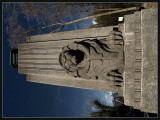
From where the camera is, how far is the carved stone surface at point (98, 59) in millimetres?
6031

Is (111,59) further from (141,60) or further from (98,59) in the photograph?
(141,60)

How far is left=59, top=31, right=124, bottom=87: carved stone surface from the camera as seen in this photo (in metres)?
6.03

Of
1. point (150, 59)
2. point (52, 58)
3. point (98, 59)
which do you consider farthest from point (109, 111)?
point (150, 59)

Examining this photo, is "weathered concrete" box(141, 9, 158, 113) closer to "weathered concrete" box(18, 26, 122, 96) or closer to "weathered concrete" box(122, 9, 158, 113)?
"weathered concrete" box(122, 9, 158, 113)

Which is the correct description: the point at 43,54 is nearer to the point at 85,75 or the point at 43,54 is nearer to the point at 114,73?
the point at 85,75

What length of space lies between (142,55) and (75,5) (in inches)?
434

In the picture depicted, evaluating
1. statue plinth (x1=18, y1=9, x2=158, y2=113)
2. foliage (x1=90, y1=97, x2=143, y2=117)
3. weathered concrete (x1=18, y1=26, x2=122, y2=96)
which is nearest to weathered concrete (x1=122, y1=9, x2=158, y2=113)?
statue plinth (x1=18, y1=9, x2=158, y2=113)

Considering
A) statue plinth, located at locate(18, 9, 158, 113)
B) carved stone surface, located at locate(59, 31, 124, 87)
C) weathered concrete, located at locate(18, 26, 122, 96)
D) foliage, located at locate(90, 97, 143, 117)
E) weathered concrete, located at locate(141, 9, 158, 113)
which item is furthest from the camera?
foliage, located at locate(90, 97, 143, 117)

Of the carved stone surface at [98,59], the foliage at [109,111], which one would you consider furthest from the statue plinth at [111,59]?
the foliage at [109,111]

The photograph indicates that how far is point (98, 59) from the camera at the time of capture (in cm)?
634

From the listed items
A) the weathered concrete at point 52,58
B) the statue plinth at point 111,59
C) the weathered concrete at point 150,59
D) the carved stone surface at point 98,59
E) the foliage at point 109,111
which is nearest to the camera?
the weathered concrete at point 150,59

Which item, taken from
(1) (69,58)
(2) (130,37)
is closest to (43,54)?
(1) (69,58)

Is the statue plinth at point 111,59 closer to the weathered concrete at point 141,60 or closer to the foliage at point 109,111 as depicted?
the weathered concrete at point 141,60

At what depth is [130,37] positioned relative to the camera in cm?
557
